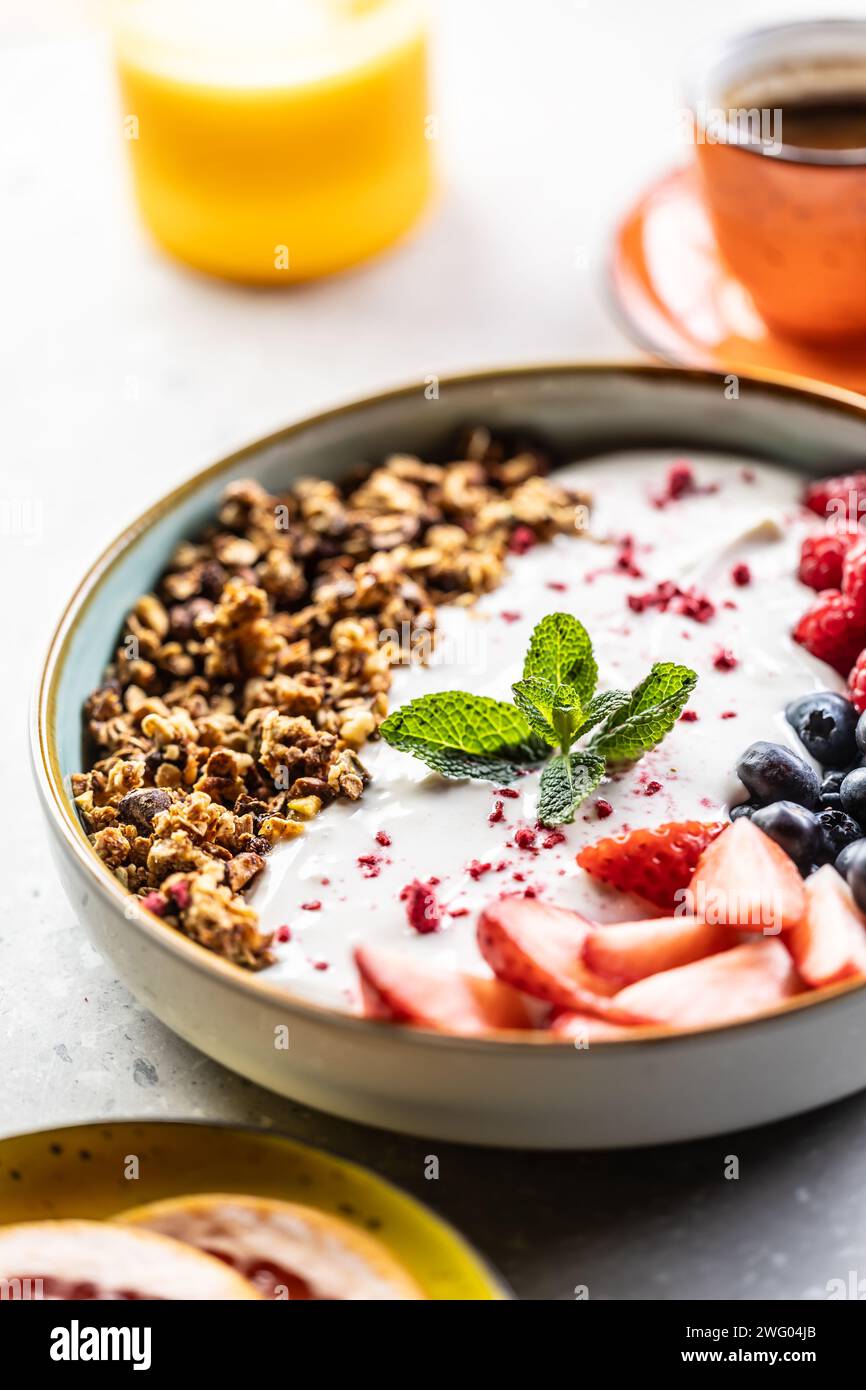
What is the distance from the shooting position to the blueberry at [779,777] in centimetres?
127

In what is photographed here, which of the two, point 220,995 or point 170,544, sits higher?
point 170,544

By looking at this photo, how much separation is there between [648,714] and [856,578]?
10.6 inches

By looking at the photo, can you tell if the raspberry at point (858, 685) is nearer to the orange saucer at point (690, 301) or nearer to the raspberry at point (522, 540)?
the raspberry at point (522, 540)

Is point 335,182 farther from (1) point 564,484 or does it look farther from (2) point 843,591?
(2) point 843,591

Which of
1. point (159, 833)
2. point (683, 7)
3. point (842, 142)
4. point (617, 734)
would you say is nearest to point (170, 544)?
point (159, 833)

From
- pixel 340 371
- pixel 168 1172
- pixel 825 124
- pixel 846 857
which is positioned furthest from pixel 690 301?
pixel 168 1172

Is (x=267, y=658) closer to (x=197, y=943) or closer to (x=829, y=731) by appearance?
(x=197, y=943)

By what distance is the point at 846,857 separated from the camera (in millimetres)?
1194

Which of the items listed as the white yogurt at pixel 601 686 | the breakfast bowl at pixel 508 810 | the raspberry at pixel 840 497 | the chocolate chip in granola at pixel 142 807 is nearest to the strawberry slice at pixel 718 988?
the breakfast bowl at pixel 508 810

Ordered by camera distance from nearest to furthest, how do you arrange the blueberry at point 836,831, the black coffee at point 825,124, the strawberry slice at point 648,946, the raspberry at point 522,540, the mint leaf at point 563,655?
1. the strawberry slice at point 648,946
2. the blueberry at point 836,831
3. the mint leaf at point 563,655
4. the raspberry at point 522,540
5. the black coffee at point 825,124

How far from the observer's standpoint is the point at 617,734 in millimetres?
1306

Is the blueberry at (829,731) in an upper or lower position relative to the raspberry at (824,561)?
lower

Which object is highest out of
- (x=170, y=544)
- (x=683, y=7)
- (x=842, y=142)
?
(x=683, y=7)

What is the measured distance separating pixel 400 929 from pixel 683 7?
2006 mm
